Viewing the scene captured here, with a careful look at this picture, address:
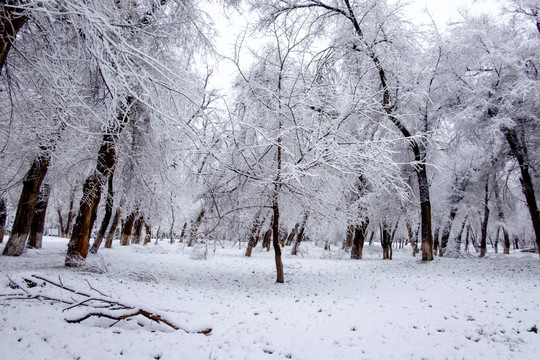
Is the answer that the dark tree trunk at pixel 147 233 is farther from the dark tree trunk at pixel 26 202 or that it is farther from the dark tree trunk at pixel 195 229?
the dark tree trunk at pixel 195 229

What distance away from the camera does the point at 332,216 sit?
902 cm

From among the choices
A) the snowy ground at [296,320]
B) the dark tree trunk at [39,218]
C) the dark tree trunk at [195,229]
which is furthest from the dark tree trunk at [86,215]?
the dark tree trunk at [39,218]

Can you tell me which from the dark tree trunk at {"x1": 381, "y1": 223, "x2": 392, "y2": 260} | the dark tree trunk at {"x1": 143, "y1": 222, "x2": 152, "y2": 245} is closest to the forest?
the dark tree trunk at {"x1": 381, "y1": 223, "x2": 392, "y2": 260}

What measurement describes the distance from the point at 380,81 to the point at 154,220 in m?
13.0

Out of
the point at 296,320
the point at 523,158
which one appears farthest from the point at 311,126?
the point at 523,158

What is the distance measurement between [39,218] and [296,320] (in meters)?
14.4

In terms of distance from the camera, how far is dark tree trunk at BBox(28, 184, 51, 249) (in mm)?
12860

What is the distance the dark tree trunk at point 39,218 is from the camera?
42.2ft

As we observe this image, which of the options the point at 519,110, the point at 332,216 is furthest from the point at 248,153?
the point at 519,110

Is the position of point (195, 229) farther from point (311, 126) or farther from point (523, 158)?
point (523, 158)

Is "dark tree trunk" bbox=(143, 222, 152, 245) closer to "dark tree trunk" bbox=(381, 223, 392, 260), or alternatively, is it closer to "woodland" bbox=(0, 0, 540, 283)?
"woodland" bbox=(0, 0, 540, 283)

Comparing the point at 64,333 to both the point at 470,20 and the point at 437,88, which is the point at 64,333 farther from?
the point at 470,20

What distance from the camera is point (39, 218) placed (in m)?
14.1

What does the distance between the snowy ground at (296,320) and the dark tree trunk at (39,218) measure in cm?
411
